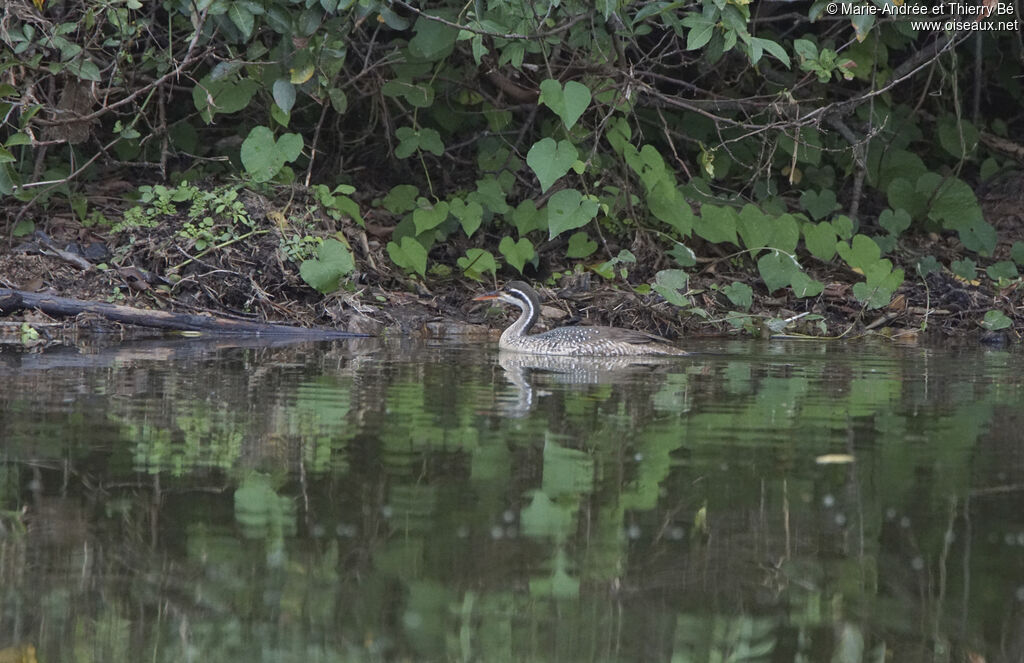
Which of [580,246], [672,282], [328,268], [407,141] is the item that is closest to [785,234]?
[672,282]

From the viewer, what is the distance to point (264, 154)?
Result: 38.2 ft

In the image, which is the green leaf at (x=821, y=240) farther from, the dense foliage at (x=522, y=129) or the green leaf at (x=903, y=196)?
the green leaf at (x=903, y=196)

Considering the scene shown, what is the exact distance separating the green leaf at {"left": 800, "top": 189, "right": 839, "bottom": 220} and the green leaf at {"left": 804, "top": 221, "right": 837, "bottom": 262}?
3.24 ft

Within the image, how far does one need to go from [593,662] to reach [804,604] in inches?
28.8

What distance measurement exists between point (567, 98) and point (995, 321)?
4069 millimetres

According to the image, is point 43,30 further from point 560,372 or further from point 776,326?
point 776,326

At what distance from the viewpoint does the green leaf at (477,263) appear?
11891 millimetres

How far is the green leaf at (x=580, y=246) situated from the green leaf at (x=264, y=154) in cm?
252

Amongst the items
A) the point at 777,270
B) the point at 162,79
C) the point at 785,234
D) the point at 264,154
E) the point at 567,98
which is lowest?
the point at 777,270

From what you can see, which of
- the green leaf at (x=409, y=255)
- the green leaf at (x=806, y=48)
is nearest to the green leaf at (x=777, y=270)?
the green leaf at (x=806, y=48)

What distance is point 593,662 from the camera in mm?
3244

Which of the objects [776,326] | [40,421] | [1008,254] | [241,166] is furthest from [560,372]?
[1008,254]

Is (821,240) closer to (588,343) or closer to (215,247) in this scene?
(588,343)

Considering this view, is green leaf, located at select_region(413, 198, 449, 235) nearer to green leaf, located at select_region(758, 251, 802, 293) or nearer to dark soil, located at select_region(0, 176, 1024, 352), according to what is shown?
dark soil, located at select_region(0, 176, 1024, 352)
